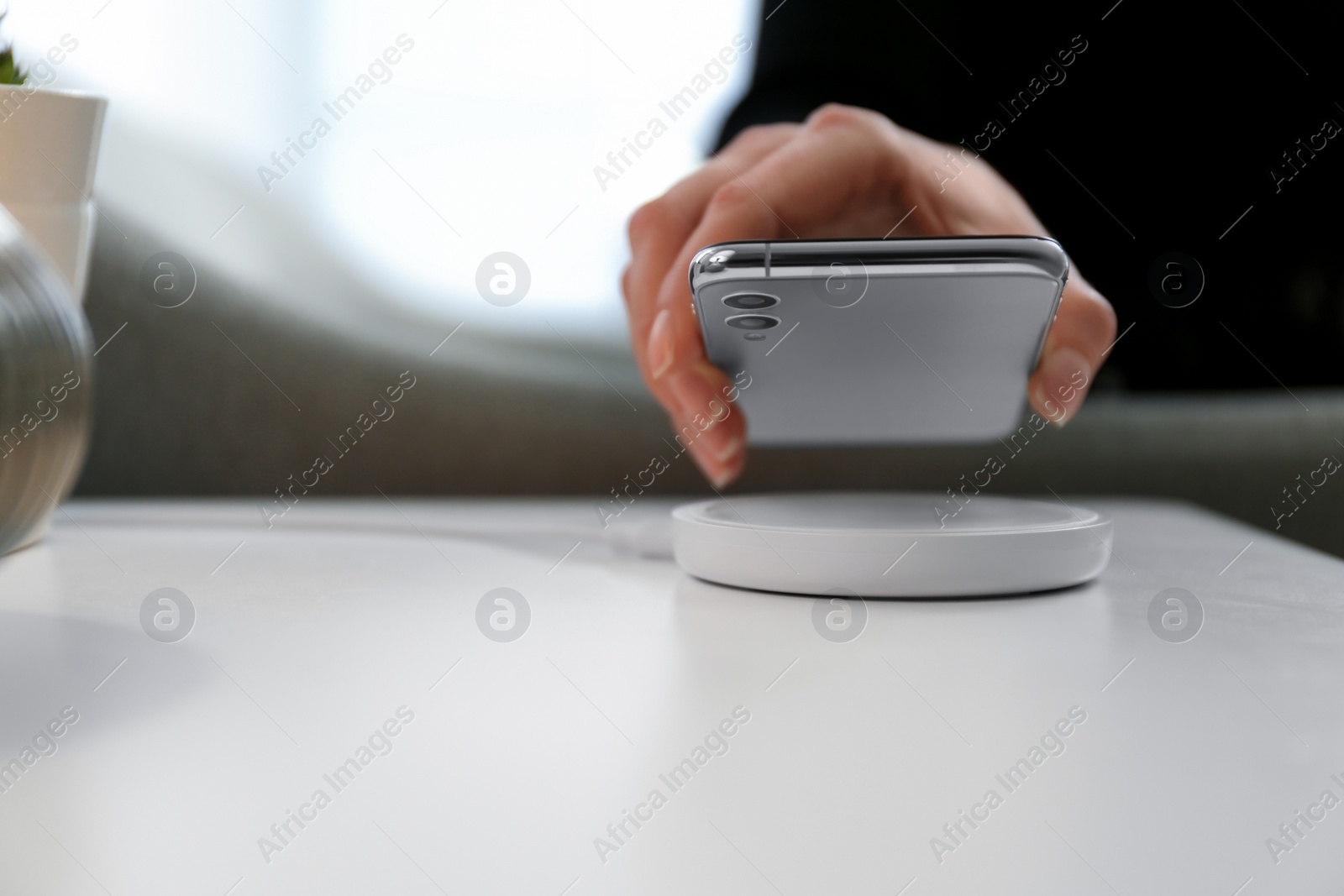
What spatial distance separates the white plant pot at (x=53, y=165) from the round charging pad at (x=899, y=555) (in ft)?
1.50

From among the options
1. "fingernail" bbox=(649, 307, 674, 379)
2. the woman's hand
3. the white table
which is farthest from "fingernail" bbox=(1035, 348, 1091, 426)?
"fingernail" bbox=(649, 307, 674, 379)

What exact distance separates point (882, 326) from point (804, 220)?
0.25 meters

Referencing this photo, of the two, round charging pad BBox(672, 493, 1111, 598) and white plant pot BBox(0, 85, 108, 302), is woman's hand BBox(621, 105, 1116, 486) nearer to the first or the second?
round charging pad BBox(672, 493, 1111, 598)

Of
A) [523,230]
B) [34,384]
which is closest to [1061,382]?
[34,384]

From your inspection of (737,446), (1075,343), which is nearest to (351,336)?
(737,446)

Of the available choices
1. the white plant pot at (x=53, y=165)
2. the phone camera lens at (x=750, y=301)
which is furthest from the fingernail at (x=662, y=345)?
the white plant pot at (x=53, y=165)

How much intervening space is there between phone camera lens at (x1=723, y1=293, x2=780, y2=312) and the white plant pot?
1.47ft

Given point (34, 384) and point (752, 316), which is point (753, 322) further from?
point (34, 384)

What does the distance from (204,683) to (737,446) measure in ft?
1.28

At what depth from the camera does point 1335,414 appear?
3.56ft

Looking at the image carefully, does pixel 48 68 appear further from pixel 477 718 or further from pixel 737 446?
pixel 477 718

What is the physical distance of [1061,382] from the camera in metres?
0.56

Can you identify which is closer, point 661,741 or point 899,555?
point 661,741

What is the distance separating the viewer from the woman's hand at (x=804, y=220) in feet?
1.89
